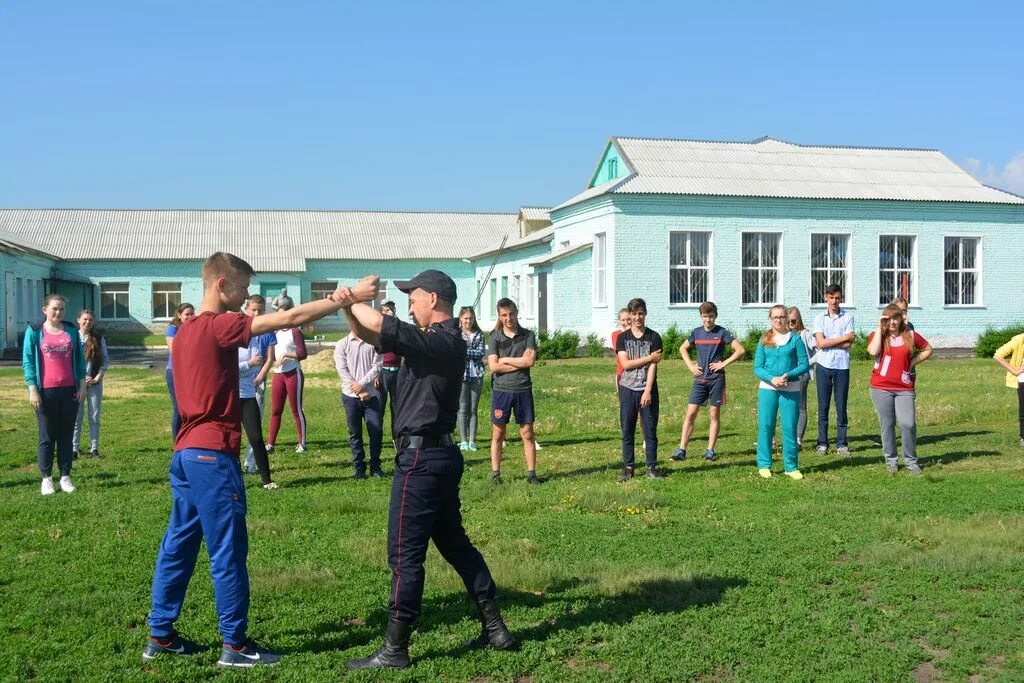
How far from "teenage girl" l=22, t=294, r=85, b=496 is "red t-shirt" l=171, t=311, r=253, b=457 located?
583cm

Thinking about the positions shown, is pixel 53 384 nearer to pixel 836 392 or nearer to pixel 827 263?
pixel 836 392

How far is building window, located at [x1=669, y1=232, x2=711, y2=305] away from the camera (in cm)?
3238

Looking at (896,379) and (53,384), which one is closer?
(53,384)

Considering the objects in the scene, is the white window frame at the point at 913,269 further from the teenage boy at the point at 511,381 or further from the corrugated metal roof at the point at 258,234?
the teenage boy at the point at 511,381

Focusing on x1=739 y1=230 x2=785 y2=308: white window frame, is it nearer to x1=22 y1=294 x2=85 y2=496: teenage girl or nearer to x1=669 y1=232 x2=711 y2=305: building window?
x1=669 y1=232 x2=711 y2=305: building window

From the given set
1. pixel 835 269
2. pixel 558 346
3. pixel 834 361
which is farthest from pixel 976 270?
pixel 834 361

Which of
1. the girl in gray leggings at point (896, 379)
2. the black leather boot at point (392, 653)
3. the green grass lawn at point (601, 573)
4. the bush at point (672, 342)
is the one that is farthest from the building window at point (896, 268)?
the black leather boot at point (392, 653)

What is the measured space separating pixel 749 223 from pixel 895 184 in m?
6.03

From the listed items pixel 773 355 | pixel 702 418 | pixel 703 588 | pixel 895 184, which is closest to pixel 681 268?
pixel 895 184

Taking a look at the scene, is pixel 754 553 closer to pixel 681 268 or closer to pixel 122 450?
pixel 122 450

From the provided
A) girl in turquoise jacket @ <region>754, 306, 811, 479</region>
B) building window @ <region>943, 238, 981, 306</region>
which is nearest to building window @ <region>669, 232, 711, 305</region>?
building window @ <region>943, 238, 981, 306</region>

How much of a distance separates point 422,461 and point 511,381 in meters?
5.45

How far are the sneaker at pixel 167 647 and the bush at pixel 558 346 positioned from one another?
25728mm

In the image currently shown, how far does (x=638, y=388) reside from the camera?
430 inches
